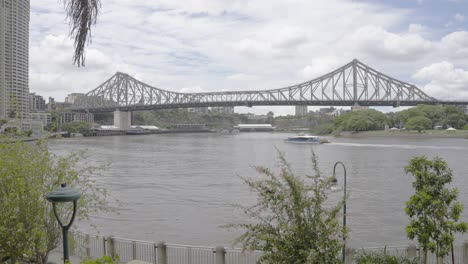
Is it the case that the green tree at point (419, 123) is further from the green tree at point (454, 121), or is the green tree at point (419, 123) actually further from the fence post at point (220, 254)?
the fence post at point (220, 254)

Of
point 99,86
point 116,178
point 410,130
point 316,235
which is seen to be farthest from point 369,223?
point 99,86

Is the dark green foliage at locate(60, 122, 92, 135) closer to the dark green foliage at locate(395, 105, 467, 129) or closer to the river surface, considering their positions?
the dark green foliage at locate(395, 105, 467, 129)

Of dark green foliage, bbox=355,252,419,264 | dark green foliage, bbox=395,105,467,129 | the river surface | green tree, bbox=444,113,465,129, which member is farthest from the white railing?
dark green foliage, bbox=395,105,467,129

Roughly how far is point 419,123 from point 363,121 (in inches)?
508

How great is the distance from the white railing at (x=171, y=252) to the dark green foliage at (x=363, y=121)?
96568mm

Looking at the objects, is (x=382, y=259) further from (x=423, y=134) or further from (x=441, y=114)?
(x=441, y=114)

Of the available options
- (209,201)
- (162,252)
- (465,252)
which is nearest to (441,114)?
(209,201)

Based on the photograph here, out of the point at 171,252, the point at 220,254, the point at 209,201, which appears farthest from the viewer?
the point at 209,201

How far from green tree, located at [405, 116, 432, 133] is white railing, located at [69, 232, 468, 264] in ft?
296

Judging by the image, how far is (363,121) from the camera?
350 feet

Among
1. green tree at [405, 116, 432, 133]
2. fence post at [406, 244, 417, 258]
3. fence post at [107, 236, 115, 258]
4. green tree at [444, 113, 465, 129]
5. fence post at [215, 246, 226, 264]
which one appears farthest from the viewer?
green tree at [444, 113, 465, 129]

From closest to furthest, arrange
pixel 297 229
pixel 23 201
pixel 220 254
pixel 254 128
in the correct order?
pixel 297 229 < pixel 23 201 < pixel 220 254 < pixel 254 128

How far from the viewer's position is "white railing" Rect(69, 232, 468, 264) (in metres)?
11.1

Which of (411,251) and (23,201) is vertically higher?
(23,201)
